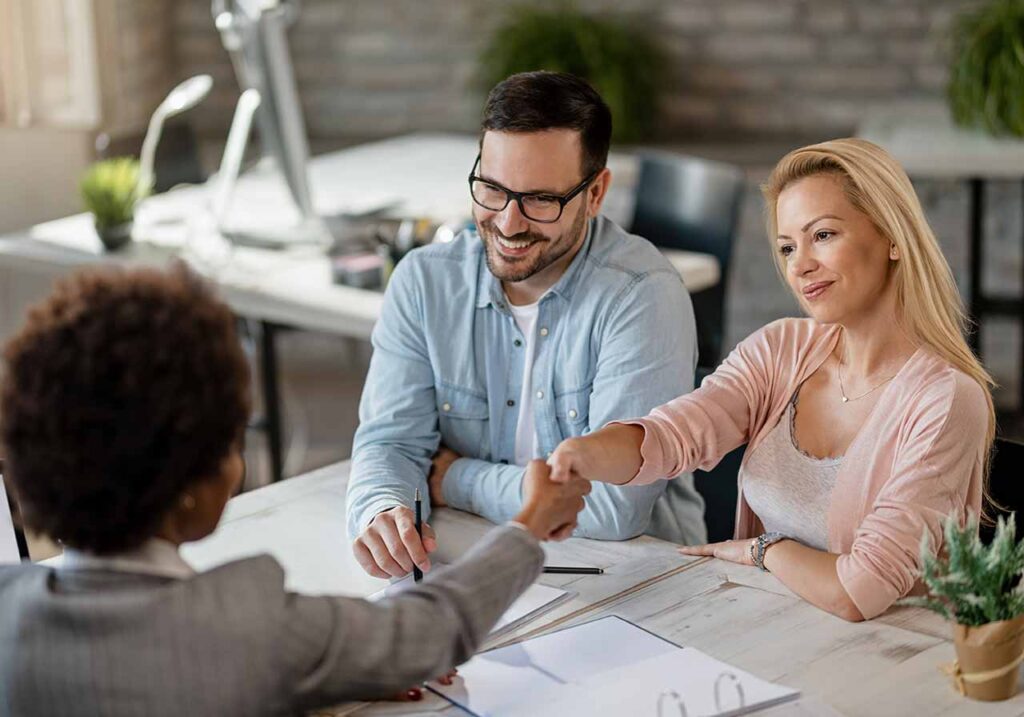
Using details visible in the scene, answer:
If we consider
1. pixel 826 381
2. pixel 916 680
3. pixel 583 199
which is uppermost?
pixel 583 199

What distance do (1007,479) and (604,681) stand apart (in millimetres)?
659

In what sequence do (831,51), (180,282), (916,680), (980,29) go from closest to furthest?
1. (180,282)
2. (916,680)
3. (980,29)
4. (831,51)

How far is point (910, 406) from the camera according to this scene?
1676mm

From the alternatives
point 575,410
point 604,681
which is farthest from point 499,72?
point 604,681

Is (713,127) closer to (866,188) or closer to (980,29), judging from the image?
(980,29)

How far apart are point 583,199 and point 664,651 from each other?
2.45 feet

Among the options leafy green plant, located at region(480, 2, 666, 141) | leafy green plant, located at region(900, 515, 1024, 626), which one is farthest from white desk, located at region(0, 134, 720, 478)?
leafy green plant, located at region(900, 515, 1024, 626)

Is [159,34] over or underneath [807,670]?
over

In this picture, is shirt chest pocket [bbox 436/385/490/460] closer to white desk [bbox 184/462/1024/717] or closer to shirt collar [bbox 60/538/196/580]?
white desk [bbox 184/462/1024/717]

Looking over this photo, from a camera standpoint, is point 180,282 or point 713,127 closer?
point 180,282

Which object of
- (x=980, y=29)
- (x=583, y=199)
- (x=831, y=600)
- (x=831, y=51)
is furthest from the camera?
(x=831, y=51)

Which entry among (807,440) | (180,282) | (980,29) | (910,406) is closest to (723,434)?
(807,440)

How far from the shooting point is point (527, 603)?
5.26 ft

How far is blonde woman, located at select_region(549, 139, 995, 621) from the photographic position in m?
1.61
